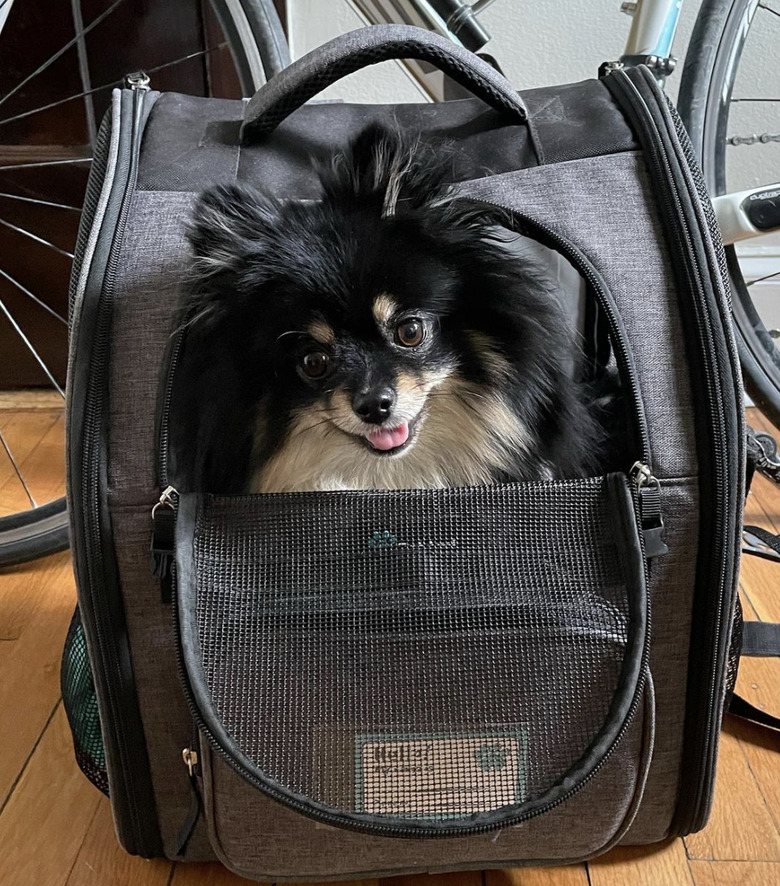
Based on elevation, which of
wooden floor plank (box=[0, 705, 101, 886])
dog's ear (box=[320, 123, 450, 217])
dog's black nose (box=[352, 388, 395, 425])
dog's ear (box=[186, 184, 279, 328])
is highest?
dog's ear (box=[320, 123, 450, 217])

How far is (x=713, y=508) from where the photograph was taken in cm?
83

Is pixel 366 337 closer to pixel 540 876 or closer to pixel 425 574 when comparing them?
pixel 425 574

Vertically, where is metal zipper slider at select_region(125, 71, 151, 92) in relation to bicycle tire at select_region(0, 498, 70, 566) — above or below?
above

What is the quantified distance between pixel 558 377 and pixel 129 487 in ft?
1.56

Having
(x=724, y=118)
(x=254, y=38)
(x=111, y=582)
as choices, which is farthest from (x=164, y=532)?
(x=724, y=118)

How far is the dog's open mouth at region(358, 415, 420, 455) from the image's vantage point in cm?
90

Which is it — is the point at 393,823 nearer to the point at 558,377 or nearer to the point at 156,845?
the point at 156,845

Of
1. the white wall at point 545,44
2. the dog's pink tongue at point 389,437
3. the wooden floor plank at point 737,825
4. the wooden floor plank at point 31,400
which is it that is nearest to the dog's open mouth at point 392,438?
the dog's pink tongue at point 389,437

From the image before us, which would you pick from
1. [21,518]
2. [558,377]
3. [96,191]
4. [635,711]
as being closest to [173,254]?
[96,191]

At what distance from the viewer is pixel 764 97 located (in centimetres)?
191

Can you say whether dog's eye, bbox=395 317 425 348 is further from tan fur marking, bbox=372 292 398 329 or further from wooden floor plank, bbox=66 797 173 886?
wooden floor plank, bbox=66 797 173 886

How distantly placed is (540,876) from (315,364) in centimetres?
67

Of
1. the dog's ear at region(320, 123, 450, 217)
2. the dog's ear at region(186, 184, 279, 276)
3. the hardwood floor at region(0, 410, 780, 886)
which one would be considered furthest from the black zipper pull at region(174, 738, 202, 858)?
the dog's ear at region(320, 123, 450, 217)

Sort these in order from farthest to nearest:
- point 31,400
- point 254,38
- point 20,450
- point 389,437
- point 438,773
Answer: point 31,400
point 20,450
point 254,38
point 389,437
point 438,773
